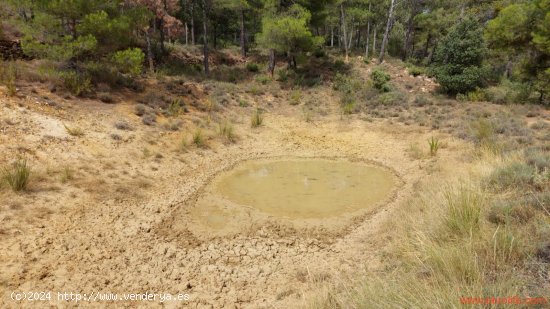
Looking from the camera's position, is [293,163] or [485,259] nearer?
[485,259]

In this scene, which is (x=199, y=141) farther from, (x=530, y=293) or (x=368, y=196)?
(x=530, y=293)

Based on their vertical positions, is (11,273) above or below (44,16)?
below

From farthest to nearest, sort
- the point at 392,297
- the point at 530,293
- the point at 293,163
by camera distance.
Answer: the point at 293,163, the point at 392,297, the point at 530,293

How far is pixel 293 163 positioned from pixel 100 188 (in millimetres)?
5282

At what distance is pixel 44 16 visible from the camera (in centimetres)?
1003

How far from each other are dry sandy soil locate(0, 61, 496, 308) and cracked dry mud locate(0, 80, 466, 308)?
2 cm

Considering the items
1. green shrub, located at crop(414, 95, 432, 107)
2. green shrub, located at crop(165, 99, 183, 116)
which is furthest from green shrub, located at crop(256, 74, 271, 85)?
green shrub, located at crop(414, 95, 432, 107)

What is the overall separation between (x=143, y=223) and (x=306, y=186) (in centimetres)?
396

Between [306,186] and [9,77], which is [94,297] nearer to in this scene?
[306,186]

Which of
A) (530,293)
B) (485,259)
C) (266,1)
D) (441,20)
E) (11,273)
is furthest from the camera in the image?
(441,20)

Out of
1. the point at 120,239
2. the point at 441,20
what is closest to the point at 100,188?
the point at 120,239

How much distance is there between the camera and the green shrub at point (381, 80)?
17.9 metres

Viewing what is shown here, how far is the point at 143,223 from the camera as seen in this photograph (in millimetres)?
5973

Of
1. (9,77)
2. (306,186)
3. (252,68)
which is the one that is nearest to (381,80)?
(252,68)
